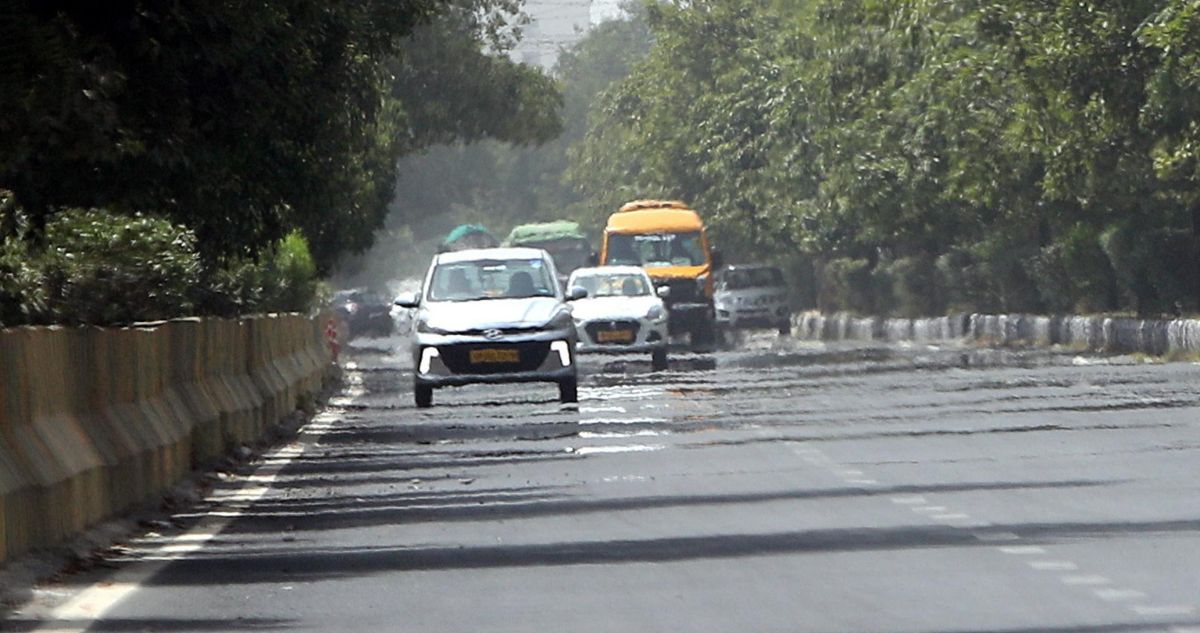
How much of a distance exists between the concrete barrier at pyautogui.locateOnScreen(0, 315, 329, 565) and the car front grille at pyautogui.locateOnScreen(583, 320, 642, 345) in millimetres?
Result: 18256

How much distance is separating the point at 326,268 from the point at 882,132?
49.8ft

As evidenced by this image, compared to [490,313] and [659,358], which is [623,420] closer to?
[490,313]

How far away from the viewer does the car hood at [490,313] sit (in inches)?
1168

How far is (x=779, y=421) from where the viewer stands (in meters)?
24.9

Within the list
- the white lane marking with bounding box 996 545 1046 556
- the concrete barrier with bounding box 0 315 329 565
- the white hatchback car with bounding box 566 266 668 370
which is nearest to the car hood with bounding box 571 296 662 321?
the white hatchback car with bounding box 566 266 668 370

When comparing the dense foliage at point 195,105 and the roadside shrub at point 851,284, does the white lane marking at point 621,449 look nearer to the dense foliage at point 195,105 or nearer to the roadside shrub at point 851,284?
the dense foliage at point 195,105

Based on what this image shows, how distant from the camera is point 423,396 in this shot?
30781 mm

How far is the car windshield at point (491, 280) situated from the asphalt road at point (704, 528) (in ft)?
11.2

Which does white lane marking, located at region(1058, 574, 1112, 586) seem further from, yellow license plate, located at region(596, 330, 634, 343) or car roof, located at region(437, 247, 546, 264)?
yellow license plate, located at region(596, 330, 634, 343)

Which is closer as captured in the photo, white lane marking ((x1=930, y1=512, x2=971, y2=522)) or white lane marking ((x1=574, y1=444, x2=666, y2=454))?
white lane marking ((x1=930, y1=512, x2=971, y2=522))

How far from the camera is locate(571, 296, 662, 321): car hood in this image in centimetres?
4324

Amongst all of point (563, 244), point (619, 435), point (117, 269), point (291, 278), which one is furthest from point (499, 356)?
point (563, 244)

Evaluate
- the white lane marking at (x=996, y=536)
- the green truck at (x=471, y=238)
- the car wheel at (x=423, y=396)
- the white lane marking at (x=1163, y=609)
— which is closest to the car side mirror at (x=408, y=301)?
the car wheel at (x=423, y=396)

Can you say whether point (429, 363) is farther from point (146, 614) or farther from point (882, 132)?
point (882, 132)
